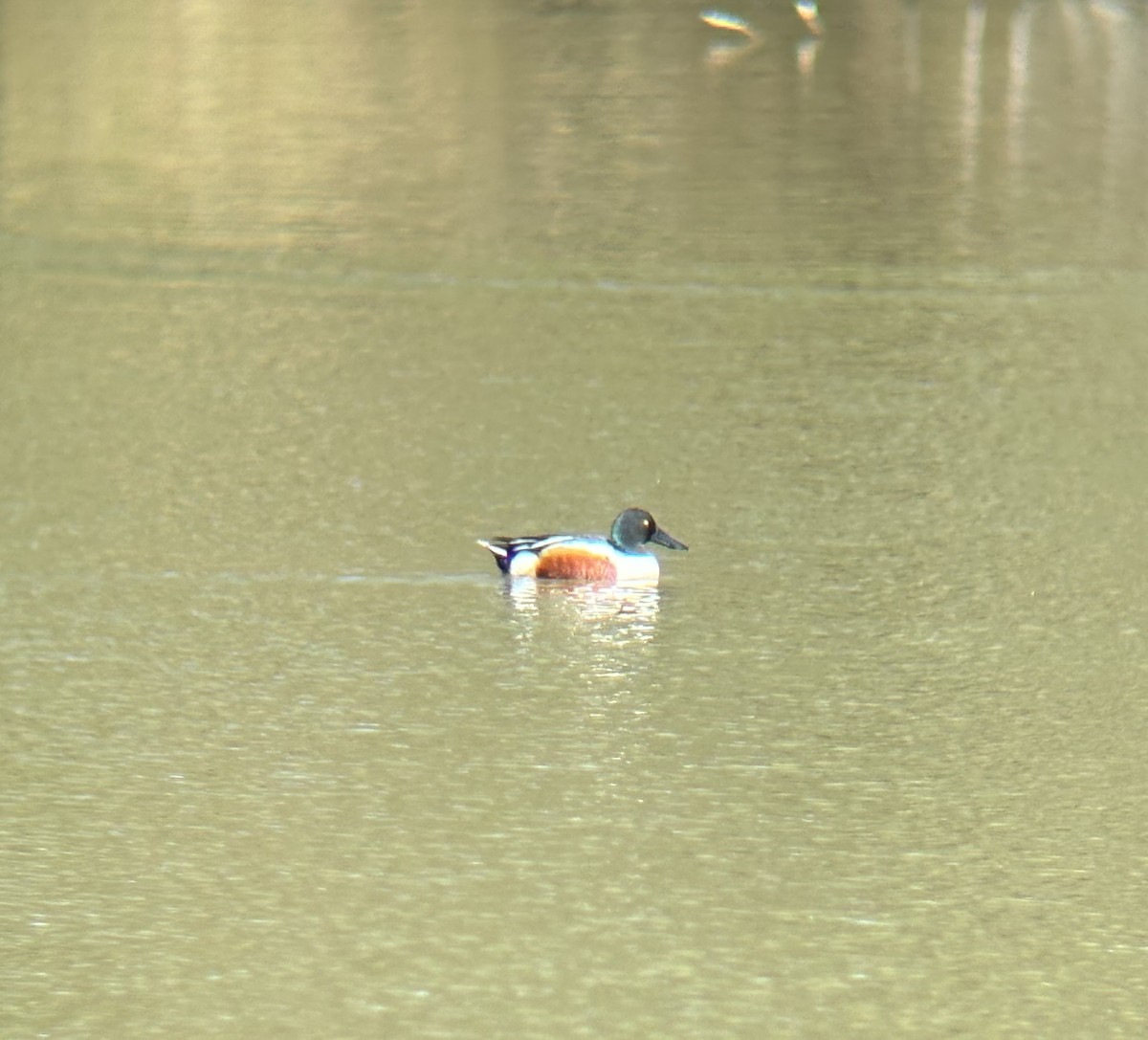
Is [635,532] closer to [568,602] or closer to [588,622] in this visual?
[568,602]

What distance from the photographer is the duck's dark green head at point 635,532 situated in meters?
8.87

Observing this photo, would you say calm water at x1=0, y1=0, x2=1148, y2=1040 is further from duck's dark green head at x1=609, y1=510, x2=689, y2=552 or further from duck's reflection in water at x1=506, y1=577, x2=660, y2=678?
duck's dark green head at x1=609, y1=510, x2=689, y2=552

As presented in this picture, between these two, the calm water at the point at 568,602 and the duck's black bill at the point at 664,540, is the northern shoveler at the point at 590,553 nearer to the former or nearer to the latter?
the duck's black bill at the point at 664,540

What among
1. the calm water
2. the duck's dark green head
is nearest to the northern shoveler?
the duck's dark green head

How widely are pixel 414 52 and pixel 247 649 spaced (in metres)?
21.2

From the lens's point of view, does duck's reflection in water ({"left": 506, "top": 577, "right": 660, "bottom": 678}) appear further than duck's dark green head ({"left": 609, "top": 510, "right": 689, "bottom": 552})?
No

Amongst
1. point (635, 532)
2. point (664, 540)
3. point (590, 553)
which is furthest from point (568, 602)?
point (664, 540)

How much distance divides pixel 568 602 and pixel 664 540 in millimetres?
438

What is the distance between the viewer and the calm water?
18.4 feet

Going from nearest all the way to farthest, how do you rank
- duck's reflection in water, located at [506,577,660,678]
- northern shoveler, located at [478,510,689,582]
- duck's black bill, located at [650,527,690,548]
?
duck's reflection in water, located at [506,577,660,678]
northern shoveler, located at [478,510,689,582]
duck's black bill, located at [650,527,690,548]

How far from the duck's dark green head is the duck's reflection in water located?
6.0 inches

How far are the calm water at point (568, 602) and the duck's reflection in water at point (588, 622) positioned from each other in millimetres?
28

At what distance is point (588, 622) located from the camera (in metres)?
8.59

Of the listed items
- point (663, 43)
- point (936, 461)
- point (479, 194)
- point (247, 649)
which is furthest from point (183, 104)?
point (247, 649)
